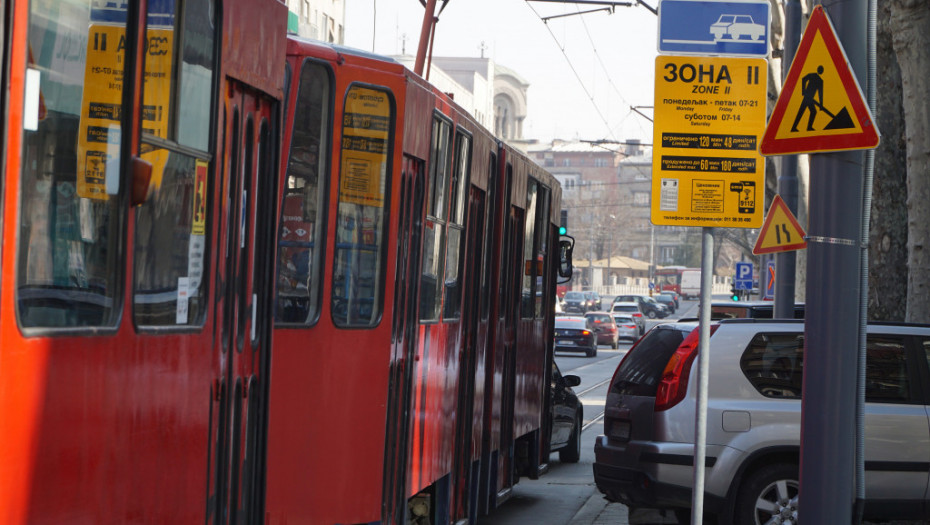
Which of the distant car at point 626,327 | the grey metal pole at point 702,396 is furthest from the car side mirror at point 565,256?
the distant car at point 626,327

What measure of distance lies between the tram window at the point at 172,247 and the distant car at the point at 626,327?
5172 cm

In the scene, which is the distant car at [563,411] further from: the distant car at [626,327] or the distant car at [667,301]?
the distant car at [667,301]

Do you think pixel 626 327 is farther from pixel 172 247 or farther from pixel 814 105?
pixel 172 247

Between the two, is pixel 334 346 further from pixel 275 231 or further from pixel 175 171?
pixel 175 171

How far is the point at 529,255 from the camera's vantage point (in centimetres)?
1085

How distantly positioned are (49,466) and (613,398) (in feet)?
21.8

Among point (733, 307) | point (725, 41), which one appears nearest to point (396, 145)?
point (725, 41)

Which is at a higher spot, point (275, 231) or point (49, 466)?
point (275, 231)

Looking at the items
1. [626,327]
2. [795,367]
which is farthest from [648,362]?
[626,327]

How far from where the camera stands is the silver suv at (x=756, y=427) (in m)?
8.41

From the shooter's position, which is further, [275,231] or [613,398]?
[613,398]

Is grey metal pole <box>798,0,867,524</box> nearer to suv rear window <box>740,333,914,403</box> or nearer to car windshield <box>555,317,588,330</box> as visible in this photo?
suv rear window <box>740,333,914,403</box>

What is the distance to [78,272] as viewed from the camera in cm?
311

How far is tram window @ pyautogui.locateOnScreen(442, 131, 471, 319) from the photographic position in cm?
759
